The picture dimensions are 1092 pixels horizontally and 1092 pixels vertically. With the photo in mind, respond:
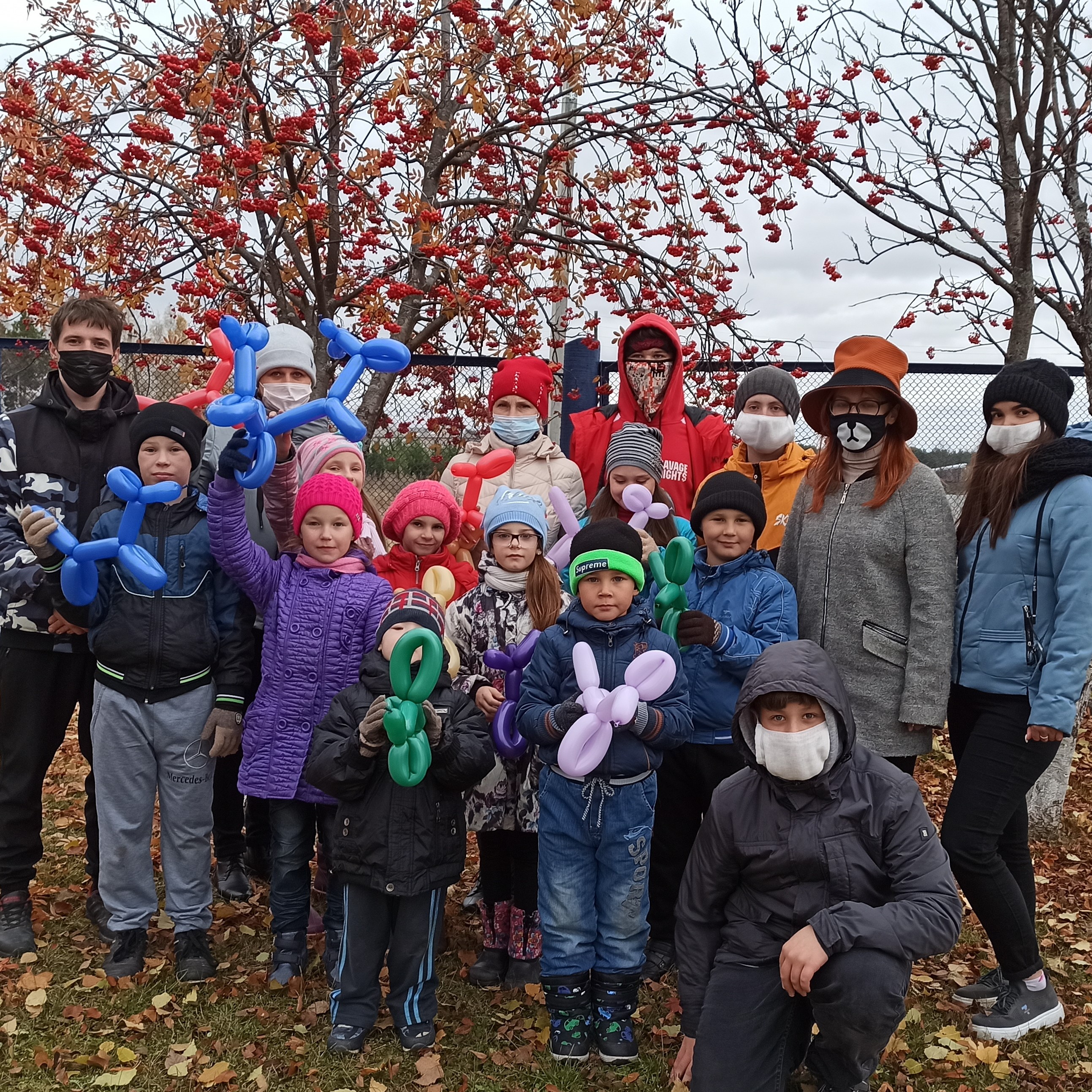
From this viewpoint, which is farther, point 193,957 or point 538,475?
point 538,475

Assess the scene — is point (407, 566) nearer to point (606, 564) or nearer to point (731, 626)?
point (606, 564)

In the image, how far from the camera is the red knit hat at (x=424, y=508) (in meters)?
3.54

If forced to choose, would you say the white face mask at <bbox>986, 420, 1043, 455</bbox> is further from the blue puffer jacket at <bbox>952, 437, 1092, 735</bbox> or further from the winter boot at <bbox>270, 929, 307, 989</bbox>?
the winter boot at <bbox>270, 929, 307, 989</bbox>

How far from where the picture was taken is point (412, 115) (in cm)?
563

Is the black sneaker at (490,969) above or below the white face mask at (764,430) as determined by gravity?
below

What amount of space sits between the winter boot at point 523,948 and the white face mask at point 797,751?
134cm

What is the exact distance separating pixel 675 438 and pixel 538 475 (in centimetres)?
62

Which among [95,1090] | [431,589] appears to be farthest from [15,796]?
[431,589]

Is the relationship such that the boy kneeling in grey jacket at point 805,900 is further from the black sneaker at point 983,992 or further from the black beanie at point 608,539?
the black sneaker at point 983,992

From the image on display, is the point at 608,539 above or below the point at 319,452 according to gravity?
below

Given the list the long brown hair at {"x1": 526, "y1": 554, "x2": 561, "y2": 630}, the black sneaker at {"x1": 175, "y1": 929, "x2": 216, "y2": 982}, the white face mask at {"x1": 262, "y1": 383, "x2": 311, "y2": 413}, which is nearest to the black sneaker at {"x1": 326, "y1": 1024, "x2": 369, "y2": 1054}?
the black sneaker at {"x1": 175, "y1": 929, "x2": 216, "y2": 982}

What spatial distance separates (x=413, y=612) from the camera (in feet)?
9.98

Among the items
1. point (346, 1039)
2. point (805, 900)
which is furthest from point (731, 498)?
point (346, 1039)

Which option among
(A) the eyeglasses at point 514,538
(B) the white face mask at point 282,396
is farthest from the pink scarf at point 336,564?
(B) the white face mask at point 282,396
